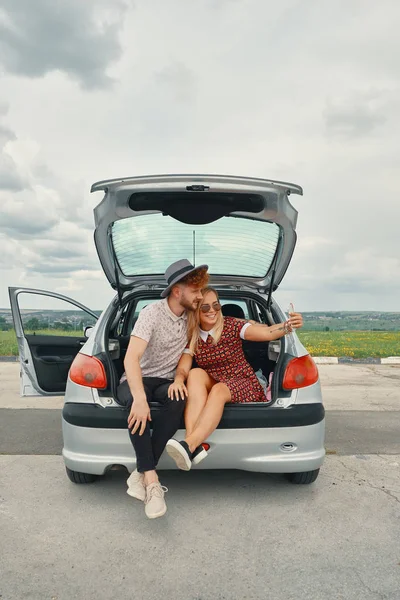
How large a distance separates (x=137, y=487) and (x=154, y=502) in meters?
0.19

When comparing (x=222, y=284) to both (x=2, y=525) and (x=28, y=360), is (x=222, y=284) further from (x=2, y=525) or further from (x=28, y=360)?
(x=2, y=525)

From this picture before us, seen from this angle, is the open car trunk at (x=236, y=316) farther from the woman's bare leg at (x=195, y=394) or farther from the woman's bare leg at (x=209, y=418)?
the woman's bare leg at (x=209, y=418)

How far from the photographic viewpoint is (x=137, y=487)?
3094mm

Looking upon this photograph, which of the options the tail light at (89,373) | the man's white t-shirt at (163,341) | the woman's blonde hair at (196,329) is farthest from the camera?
the woman's blonde hair at (196,329)

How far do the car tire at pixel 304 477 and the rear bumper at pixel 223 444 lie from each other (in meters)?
0.28

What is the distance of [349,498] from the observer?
11.3 feet

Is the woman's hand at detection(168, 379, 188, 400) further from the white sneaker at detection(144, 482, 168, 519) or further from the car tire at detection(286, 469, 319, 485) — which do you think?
the car tire at detection(286, 469, 319, 485)

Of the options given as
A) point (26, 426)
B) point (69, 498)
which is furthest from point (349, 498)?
point (26, 426)

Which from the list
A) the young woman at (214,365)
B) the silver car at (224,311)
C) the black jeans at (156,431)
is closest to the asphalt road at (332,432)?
the silver car at (224,311)

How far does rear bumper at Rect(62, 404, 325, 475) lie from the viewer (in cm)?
322

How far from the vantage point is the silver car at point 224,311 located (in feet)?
10.7

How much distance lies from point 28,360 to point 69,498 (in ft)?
5.62

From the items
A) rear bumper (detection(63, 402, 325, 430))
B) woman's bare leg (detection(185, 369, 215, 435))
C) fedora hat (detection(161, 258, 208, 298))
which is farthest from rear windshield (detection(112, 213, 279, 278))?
rear bumper (detection(63, 402, 325, 430))

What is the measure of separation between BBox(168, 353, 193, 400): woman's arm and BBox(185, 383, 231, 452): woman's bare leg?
0.17m
